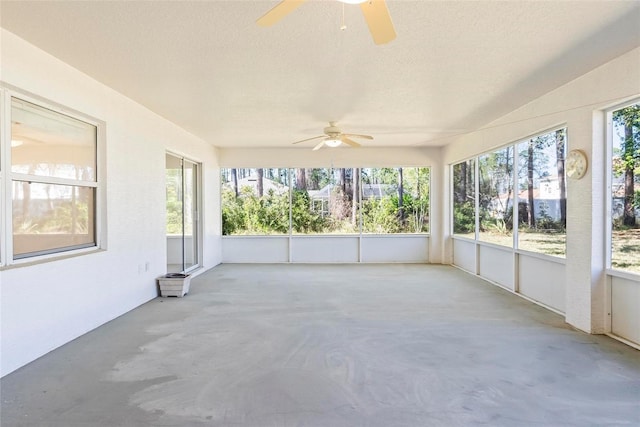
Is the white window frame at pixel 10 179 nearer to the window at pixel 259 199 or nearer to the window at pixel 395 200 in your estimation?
the window at pixel 259 199

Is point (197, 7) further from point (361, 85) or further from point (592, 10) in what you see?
point (592, 10)

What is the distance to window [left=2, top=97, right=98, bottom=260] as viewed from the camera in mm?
2979

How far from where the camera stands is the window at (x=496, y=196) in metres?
5.46

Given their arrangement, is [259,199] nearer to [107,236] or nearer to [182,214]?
[182,214]

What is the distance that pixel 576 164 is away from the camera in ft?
12.3

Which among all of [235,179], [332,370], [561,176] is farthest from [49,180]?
[561,176]

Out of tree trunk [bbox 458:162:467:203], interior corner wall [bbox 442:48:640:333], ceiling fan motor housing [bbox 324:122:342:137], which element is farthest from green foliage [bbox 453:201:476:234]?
ceiling fan motor housing [bbox 324:122:342:137]

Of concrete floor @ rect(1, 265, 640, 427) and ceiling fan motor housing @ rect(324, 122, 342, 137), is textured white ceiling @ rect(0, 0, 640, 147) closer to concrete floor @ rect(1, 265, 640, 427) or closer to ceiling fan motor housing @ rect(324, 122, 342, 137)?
ceiling fan motor housing @ rect(324, 122, 342, 137)

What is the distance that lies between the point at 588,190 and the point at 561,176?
710mm

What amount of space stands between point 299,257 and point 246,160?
8.05 ft

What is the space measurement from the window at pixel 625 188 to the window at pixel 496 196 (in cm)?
183

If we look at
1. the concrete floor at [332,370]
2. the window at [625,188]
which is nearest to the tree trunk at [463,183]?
the concrete floor at [332,370]

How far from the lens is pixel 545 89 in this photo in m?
4.04

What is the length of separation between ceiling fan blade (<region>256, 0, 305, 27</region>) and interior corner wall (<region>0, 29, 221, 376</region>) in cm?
224
